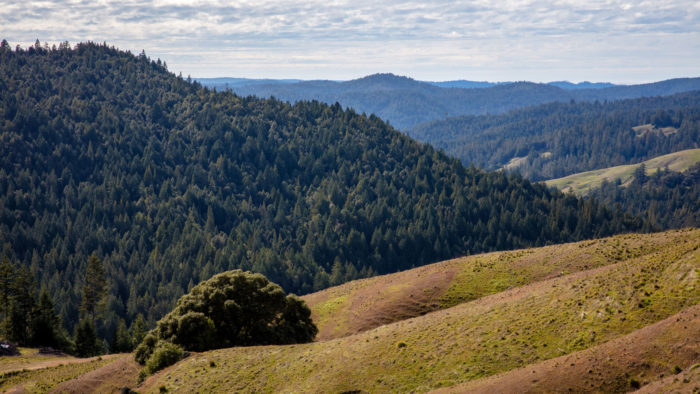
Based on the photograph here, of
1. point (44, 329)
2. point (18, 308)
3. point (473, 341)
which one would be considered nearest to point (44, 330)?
point (44, 329)

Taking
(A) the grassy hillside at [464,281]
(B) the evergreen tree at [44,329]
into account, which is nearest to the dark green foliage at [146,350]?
(A) the grassy hillside at [464,281]

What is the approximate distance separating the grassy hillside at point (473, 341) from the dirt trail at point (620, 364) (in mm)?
3214

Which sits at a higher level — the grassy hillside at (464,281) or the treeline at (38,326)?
the grassy hillside at (464,281)

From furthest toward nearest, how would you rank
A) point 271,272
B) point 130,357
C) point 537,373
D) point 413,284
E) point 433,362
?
point 271,272
point 413,284
point 130,357
point 433,362
point 537,373

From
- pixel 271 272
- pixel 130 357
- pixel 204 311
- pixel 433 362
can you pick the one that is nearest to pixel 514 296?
pixel 433 362

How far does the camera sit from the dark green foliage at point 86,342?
9425 centimetres

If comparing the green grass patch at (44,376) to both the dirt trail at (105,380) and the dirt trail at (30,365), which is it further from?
the dirt trail at (30,365)

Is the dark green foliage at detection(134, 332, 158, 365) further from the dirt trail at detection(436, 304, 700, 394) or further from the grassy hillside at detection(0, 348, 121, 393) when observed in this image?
the dirt trail at detection(436, 304, 700, 394)

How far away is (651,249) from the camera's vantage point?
230 ft

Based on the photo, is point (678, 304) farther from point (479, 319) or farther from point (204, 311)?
point (204, 311)

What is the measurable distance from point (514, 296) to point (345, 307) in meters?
30.1

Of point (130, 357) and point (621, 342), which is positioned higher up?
point (621, 342)

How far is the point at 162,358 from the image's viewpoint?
57156 millimetres

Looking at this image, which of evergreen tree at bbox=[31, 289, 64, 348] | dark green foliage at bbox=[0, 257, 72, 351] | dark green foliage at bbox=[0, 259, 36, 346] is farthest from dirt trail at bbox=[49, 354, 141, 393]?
dark green foliage at bbox=[0, 259, 36, 346]
